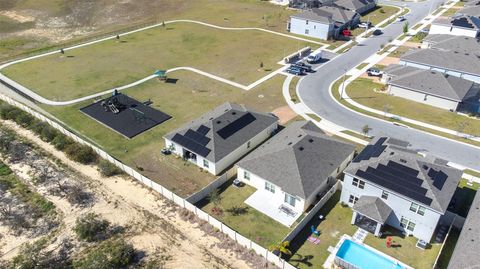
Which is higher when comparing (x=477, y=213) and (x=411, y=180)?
(x=411, y=180)

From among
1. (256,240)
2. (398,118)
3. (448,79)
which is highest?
(448,79)

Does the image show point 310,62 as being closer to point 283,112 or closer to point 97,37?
point 283,112

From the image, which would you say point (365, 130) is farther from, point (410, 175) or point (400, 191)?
point (400, 191)

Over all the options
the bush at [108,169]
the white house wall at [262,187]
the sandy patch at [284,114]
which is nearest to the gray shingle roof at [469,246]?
the white house wall at [262,187]

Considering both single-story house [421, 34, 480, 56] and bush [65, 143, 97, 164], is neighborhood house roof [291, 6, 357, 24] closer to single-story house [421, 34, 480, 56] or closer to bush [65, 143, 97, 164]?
single-story house [421, 34, 480, 56]

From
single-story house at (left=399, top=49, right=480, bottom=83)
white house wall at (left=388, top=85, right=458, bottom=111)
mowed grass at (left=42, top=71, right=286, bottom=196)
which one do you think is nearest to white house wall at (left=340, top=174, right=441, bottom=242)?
mowed grass at (left=42, top=71, right=286, bottom=196)

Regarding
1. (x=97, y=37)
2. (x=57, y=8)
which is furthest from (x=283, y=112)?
(x=57, y=8)
